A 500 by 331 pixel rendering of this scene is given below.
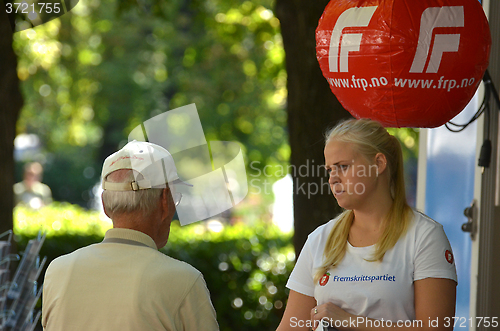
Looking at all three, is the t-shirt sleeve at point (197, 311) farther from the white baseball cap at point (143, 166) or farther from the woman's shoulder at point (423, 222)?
the woman's shoulder at point (423, 222)

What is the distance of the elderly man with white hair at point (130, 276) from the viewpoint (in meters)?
1.69

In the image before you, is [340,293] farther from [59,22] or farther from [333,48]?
[59,22]

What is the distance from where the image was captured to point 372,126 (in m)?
2.13

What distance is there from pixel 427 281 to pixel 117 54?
1313 cm

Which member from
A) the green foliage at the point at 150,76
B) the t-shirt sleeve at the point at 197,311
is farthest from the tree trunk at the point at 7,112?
the green foliage at the point at 150,76

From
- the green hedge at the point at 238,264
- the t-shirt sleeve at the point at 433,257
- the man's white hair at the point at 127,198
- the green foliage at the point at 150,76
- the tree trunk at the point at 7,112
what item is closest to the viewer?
the man's white hair at the point at 127,198

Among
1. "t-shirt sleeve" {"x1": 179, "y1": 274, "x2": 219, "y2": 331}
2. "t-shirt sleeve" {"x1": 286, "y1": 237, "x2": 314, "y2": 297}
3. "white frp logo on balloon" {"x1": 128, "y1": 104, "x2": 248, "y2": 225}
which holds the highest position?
"white frp logo on balloon" {"x1": 128, "y1": 104, "x2": 248, "y2": 225}

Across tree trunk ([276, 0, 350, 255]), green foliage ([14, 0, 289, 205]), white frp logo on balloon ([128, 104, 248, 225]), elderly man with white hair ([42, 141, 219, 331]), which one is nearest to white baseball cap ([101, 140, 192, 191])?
elderly man with white hair ([42, 141, 219, 331])

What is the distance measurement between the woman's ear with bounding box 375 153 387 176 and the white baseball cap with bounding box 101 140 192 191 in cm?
78

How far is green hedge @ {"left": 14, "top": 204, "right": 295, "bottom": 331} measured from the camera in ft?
19.8

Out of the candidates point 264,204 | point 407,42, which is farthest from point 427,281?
point 264,204

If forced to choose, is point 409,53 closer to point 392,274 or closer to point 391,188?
point 391,188

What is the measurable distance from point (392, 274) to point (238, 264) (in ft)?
13.9

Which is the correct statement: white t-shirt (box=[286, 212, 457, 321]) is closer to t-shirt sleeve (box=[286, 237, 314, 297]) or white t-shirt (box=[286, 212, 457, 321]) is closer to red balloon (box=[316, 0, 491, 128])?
t-shirt sleeve (box=[286, 237, 314, 297])
